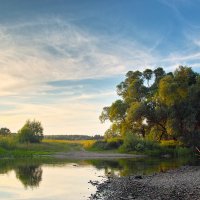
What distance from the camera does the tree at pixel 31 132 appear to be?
309ft

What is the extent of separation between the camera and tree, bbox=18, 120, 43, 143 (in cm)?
9411

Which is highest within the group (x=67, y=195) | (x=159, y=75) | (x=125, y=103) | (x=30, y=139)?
(x=159, y=75)

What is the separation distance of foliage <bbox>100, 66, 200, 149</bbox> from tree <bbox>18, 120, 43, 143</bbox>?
1735 cm

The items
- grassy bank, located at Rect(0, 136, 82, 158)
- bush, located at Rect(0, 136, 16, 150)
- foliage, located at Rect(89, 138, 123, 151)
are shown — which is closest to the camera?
grassy bank, located at Rect(0, 136, 82, 158)

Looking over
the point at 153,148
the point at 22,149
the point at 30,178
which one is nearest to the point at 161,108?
the point at 153,148

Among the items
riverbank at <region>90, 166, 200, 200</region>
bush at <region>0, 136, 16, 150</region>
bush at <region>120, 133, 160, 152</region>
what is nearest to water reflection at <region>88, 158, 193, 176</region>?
riverbank at <region>90, 166, 200, 200</region>

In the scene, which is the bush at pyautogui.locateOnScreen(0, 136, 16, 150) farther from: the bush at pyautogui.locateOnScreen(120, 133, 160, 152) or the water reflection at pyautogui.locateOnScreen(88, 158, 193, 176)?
the water reflection at pyautogui.locateOnScreen(88, 158, 193, 176)

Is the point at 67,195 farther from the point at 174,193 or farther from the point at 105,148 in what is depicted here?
the point at 105,148

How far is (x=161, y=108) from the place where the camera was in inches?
3201

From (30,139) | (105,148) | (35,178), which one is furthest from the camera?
(30,139)

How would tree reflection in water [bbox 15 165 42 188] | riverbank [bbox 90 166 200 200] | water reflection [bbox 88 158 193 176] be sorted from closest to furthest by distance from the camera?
riverbank [bbox 90 166 200 200] < tree reflection in water [bbox 15 165 42 188] < water reflection [bbox 88 158 193 176]

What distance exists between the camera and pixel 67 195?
102 feet

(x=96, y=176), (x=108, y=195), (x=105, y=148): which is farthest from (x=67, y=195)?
(x=105, y=148)

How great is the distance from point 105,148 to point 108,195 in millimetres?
59913
